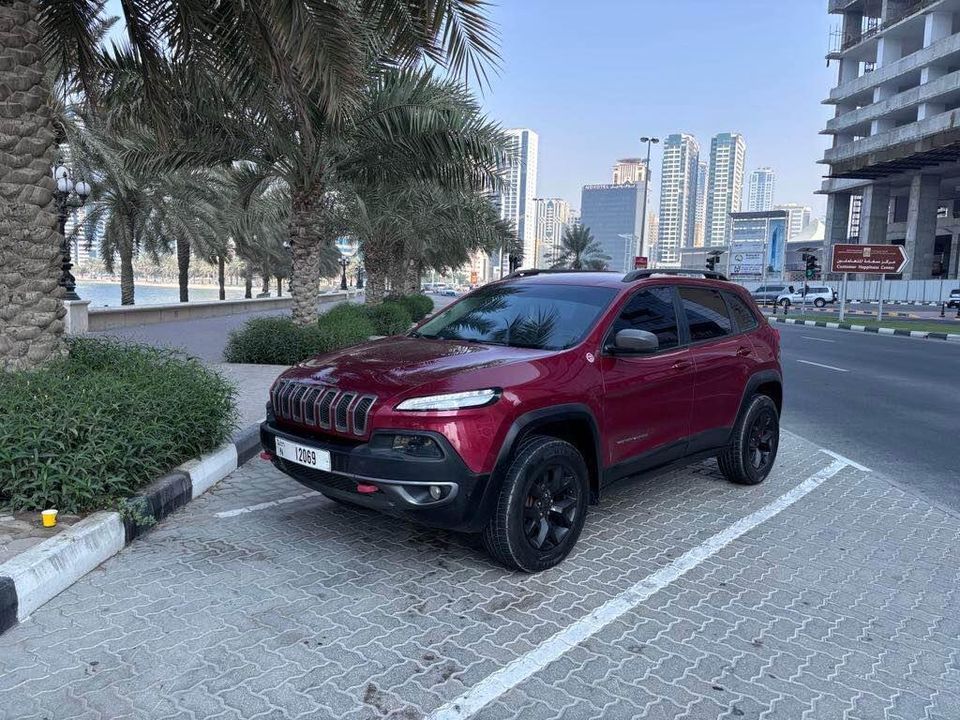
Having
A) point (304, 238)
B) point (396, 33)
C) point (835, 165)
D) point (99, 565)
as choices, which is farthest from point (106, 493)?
point (835, 165)

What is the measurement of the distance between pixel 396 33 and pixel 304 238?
235 inches

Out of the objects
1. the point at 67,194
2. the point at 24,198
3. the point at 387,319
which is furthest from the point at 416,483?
the point at 67,194

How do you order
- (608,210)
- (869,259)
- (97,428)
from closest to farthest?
(97,428)
(869,259)
(608,210)

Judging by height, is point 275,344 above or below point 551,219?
below

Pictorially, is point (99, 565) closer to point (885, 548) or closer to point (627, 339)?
point (627, 339)

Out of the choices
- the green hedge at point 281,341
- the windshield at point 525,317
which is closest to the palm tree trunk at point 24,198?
the windshield at point 525,317

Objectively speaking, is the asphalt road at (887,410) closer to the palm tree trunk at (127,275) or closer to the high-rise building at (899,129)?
the palm tree trunk at (127,275)

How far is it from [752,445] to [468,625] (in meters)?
3.44

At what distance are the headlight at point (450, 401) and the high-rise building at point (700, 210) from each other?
16574cm

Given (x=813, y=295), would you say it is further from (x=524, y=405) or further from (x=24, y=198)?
(x=24, y=198)

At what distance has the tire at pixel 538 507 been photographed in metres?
3.70

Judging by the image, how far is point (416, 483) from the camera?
3506 millimetres

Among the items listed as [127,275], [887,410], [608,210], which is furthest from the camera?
[608,210]

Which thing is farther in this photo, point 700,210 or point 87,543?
point 700,210
